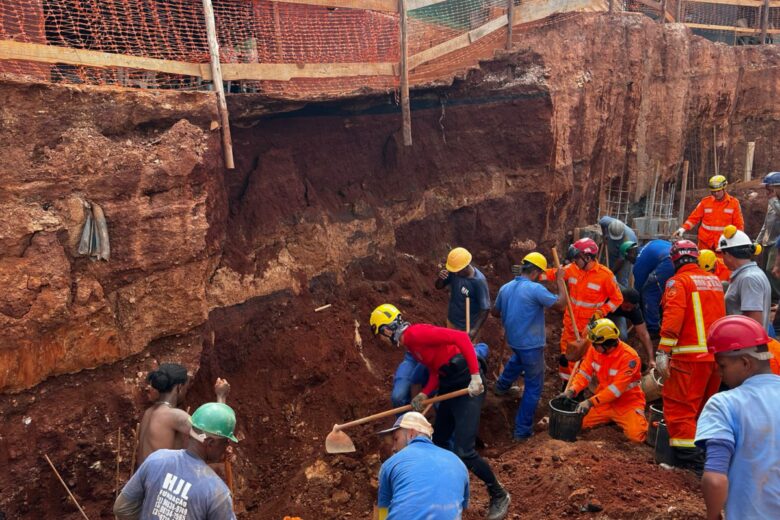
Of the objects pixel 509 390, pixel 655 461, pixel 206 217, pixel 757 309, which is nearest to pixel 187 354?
pixel 206 217

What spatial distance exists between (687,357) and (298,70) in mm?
4938

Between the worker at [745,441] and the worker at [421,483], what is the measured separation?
1.15 metres

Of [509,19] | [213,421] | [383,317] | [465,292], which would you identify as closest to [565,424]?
[465,292]

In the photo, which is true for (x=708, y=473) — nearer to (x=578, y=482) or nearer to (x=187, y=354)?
(x=578, y=482)

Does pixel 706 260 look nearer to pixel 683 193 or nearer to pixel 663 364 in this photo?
pixel 663 364

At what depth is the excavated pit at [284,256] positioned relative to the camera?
16.2 ft

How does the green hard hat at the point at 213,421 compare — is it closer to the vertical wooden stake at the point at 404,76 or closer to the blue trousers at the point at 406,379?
the blue trousers at the point at 406,379

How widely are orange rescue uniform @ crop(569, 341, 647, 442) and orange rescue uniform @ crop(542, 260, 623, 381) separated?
68 centimetres

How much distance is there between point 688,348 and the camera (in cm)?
520

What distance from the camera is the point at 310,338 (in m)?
7.11

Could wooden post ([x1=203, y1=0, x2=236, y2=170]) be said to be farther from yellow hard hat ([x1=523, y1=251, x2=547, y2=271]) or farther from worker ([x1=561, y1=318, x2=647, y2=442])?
worker ([x1=561, y1=318, x2=647, y2=442])

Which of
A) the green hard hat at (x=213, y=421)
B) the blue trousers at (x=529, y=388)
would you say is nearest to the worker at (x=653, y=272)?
the blue trousers at (x=529, y=388)

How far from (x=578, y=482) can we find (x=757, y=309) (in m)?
2.04

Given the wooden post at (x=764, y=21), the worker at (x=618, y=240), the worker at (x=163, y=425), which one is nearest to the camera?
the worker at (x=163, y=425)
